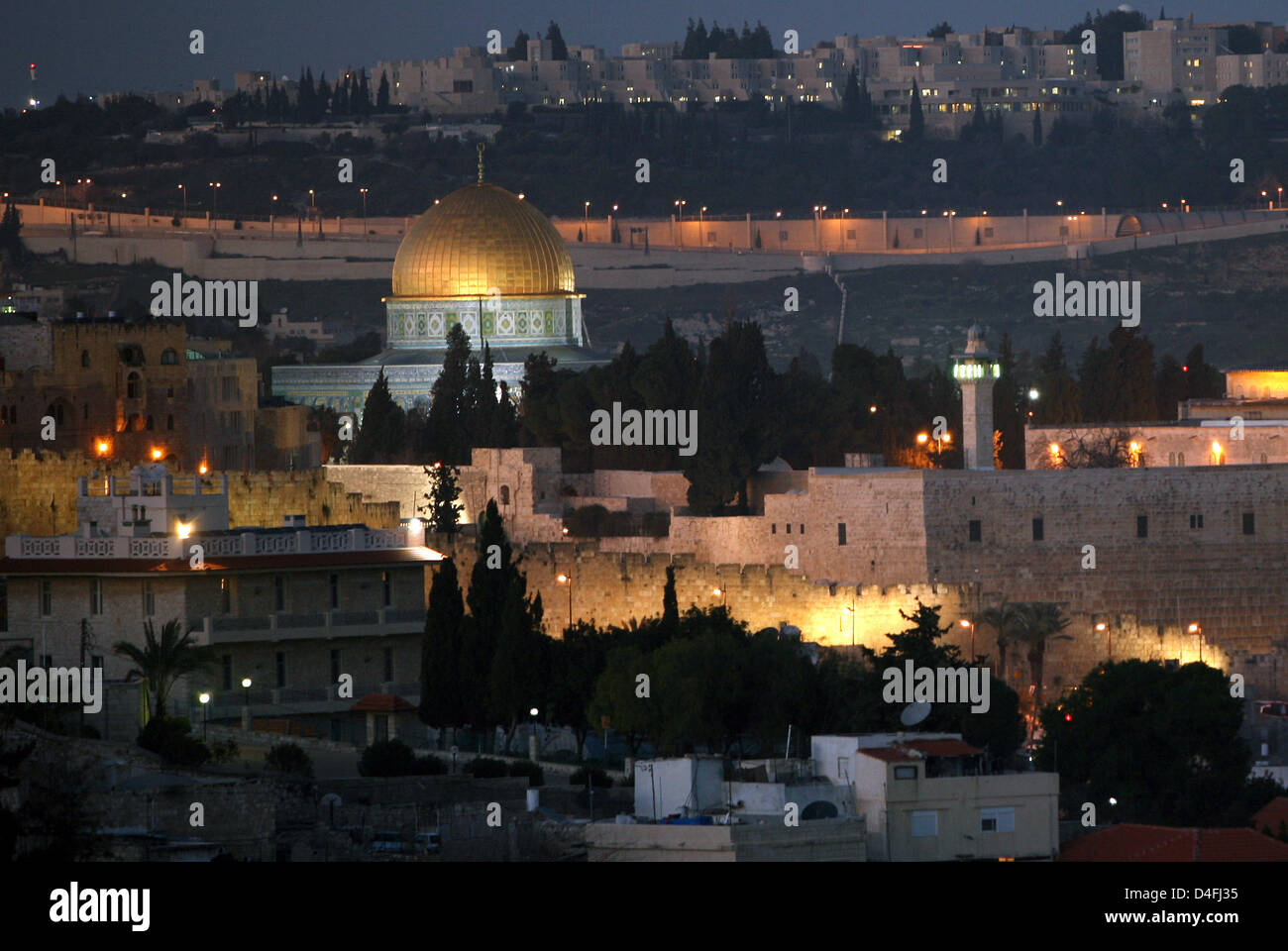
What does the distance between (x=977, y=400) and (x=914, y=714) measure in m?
14.7

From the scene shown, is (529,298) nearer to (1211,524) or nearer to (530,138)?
(1211,524)

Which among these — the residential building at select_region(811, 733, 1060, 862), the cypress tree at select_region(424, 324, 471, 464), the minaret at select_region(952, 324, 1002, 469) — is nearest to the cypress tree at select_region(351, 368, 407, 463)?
the cypress tree at select_region(424, 324, 471, 464)

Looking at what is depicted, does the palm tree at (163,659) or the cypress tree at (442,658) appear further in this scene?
the cypress tree at (442,658)

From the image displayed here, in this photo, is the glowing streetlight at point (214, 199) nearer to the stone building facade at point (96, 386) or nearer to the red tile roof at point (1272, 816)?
the stone building facade at point (96, 386)

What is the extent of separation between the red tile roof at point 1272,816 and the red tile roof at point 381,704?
10172 mm

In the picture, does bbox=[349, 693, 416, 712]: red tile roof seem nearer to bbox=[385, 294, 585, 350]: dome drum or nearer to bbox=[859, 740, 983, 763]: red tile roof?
bbox=[859, 740, 983, 763]: red tile roof

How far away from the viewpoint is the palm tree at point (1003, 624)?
49906 millimetres

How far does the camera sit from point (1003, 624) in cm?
4994

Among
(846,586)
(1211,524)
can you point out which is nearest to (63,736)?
(846,586)

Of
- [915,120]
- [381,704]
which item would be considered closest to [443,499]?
[381,704]

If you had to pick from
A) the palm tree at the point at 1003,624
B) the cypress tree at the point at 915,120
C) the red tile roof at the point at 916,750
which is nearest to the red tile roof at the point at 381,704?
the red tile roof at the point at 916,750

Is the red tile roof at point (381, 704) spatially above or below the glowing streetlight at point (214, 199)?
below

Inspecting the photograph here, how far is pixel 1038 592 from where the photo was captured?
5222 cm
